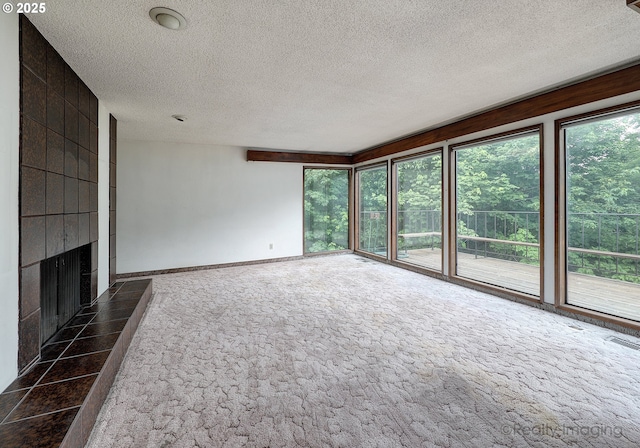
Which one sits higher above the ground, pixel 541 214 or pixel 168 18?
pixel 168 18

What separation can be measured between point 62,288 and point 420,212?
5.18 m

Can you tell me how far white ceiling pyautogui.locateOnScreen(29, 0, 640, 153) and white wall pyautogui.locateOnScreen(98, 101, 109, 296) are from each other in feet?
Answer: 0.80

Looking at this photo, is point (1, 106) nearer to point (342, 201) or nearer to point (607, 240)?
point (607, 240)

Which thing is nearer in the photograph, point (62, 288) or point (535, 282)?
point (62, 288)

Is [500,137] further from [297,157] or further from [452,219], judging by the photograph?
[297,157]

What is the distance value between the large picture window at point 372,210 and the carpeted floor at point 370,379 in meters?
2.82

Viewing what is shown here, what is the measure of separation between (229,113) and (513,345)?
4.00 metres

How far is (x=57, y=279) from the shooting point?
97.5 inches

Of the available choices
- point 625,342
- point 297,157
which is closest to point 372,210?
point 297,157

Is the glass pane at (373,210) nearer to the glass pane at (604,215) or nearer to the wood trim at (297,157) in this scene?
the wood trim at (297,157)

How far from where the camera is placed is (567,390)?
1.93 metres

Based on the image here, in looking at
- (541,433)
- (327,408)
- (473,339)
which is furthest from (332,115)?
(541,433)

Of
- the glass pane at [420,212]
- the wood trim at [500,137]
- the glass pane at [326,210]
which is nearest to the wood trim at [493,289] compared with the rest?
the glass pane at [420,212]

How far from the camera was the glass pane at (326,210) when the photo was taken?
21.9 ft
